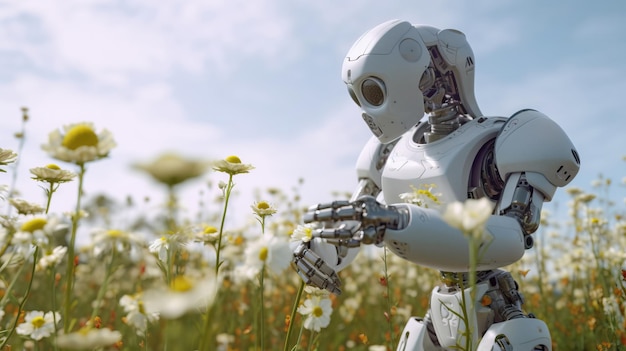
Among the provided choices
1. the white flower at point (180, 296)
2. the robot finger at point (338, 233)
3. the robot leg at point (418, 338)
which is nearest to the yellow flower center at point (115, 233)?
the white flower at point (180, 296)

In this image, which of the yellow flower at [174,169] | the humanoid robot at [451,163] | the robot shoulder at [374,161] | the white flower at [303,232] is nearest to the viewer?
the yellow flower at [174,169]

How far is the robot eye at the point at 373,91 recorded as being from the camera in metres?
2.12

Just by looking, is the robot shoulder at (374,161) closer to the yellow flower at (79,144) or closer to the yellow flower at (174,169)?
the yellow flower at (79,144)

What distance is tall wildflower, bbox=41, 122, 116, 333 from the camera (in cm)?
98

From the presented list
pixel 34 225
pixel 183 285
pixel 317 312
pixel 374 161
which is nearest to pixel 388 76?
pixel 374 161

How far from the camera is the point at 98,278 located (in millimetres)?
4938

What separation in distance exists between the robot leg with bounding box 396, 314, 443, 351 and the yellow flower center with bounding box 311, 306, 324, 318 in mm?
613

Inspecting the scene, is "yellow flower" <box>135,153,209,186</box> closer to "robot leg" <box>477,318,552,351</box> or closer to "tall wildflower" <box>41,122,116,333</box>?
"tall wildflower" <box>41,122,116,333</box>

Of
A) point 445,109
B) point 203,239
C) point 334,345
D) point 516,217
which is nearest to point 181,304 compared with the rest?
point 203,239

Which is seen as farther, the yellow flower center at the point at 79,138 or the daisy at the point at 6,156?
the daisy at the point at 6,156

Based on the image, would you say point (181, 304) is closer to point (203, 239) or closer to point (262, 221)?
point (203, 239)

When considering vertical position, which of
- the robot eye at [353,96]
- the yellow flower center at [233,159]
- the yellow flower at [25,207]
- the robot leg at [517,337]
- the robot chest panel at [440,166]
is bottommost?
the robot leg at [517,337]

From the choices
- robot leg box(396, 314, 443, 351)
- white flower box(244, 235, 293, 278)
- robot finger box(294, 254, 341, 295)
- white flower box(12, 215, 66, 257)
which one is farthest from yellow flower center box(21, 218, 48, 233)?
robot leg box(396, 314, 443, 351)

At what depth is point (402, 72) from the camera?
82.8 inches
